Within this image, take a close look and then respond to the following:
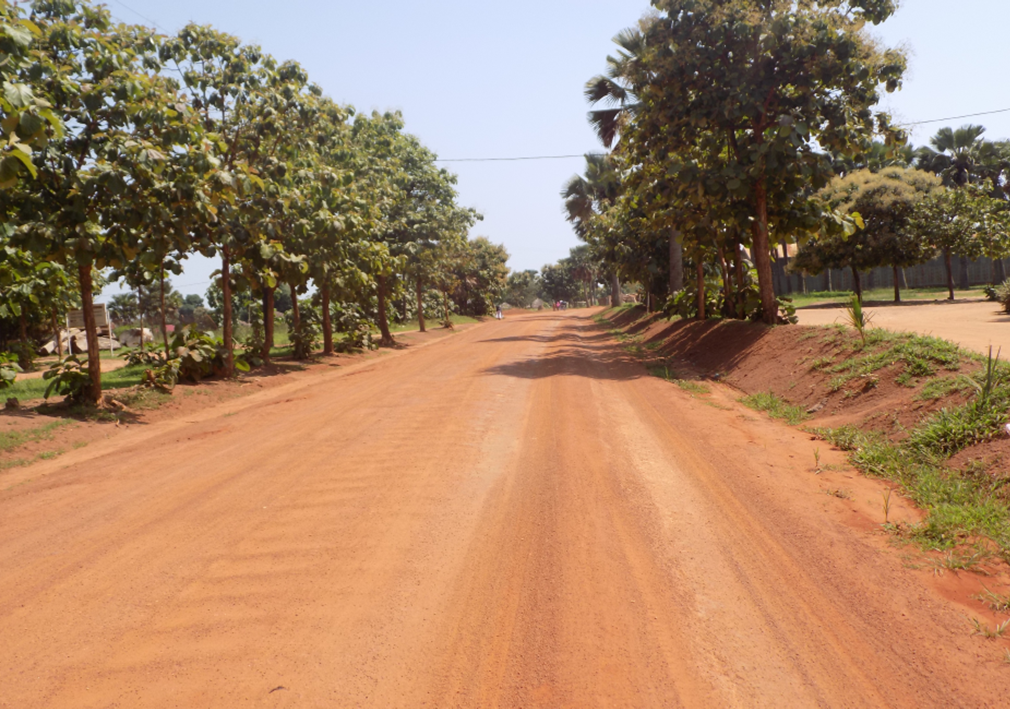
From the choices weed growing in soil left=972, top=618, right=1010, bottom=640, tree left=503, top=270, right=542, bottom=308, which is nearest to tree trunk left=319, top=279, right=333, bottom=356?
weed growing in soil left=972, top=618, right=1010, bottom=640

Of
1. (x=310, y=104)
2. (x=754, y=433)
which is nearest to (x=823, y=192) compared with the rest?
(x=310, y=104)

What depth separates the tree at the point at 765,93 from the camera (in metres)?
14.2

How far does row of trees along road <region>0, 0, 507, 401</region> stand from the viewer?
1026 cm

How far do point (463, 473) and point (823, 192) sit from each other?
3075cm

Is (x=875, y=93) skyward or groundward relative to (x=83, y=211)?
skyward

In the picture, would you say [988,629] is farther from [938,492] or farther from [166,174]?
[166,174]

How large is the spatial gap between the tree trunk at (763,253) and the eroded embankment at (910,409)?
180cm

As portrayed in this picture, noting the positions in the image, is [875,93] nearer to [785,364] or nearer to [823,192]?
[785,364]

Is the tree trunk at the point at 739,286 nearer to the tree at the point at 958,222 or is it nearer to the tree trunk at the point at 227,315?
the tree trunk at the point at 227,315

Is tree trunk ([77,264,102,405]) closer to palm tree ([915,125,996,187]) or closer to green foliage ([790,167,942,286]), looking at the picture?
green foliage ([790,167,942,286])

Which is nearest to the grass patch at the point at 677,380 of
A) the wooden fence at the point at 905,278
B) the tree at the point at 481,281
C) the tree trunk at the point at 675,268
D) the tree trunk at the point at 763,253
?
the tree trunk at the point at 763,253

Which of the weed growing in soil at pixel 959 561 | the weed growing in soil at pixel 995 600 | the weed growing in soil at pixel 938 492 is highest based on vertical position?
the weed growing in soil at pixel 938 492

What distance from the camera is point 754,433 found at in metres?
8.59

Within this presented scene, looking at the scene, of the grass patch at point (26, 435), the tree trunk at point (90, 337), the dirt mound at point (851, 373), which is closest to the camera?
the dirt mound at point (851, 373)
